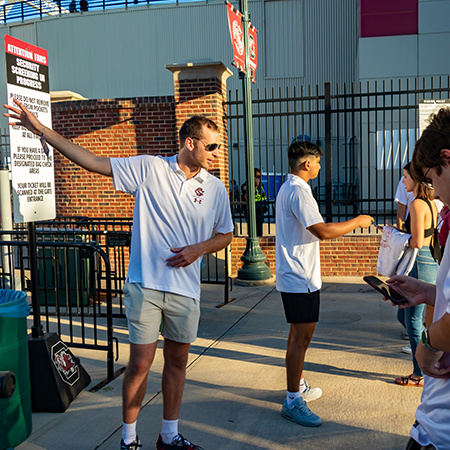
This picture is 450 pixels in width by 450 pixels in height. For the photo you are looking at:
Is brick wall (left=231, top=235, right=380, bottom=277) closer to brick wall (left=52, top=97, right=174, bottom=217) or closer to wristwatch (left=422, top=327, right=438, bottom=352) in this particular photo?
brick wall (left=52, top=97, right=174, bottom=217)

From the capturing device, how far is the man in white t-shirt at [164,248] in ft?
9.58

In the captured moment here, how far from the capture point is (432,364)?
4.96 feet

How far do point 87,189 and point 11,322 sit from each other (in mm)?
7168

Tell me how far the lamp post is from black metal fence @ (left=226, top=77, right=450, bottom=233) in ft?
1.32

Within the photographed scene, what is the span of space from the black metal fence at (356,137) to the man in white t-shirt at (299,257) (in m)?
2.31

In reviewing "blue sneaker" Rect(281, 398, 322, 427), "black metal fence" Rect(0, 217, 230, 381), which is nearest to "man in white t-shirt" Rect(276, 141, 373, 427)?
"blue sneaker" Rect(281, 398, 322, 427)

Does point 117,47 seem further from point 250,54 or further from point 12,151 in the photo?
point 12,151

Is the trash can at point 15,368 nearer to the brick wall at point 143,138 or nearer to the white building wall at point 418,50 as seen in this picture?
the brick wall at point 143,138

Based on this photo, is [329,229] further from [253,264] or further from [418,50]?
[418,50]

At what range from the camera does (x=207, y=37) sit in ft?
93.1

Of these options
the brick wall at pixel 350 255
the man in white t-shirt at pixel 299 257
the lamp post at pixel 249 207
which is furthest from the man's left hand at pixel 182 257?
the brick wall at pixel 350 255

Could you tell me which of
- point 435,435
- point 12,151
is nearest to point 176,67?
point 12,151

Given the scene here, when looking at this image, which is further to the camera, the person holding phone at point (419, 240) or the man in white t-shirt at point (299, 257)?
the person holding phone at point (419, 240)

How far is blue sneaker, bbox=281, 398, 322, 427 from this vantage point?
3529mm
